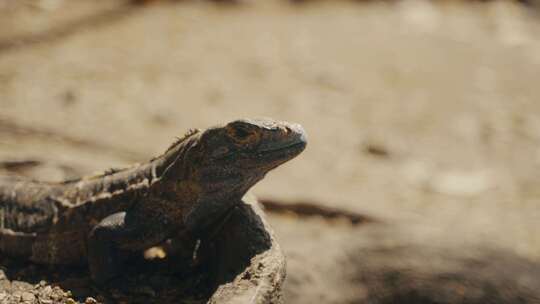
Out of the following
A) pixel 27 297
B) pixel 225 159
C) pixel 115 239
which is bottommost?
pixel 27 297

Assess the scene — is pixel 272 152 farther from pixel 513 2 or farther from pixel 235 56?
pixel 513 2

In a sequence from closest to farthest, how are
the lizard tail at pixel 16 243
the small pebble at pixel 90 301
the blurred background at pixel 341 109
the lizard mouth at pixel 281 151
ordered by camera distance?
the lizard mouth at pixel 281 151 < the small pebble at pixel 90 301 < the lizard tail at pixel 16 243 < the blurred background at pixel 341 109

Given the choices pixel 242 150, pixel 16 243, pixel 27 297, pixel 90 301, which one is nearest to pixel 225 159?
pixel 242 150

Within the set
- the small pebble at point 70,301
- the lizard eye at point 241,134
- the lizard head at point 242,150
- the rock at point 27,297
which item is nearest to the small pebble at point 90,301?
the small pebble at point 70,301

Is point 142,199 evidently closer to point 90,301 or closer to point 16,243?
point 90,301

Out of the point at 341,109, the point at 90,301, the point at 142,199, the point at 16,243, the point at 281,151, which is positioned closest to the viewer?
the point at 281,151

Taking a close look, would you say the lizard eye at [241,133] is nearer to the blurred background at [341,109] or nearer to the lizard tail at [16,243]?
the lizard tail at [16,243]

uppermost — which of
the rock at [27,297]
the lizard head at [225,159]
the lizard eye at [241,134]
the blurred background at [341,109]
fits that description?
the lizard eye at [241,134]

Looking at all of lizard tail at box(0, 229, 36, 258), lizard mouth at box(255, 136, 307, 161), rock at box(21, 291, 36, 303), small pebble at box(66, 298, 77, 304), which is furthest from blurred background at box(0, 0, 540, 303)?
lizard mouth at box(255, 136, 307, 161)
